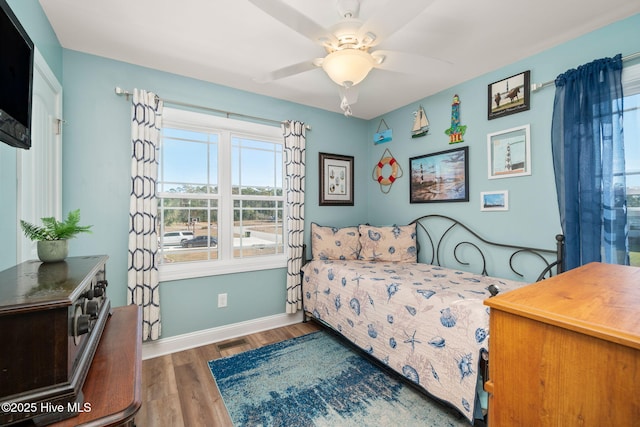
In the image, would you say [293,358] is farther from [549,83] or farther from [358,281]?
[549,83]

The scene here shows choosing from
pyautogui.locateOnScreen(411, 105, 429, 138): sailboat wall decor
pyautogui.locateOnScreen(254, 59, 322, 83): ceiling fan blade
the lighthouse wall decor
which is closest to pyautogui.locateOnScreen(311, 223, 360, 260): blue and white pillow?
pyautogui.locateOnScreen(411, 105, 429, 138): sailboat wall decor

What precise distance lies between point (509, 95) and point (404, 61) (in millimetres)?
1246

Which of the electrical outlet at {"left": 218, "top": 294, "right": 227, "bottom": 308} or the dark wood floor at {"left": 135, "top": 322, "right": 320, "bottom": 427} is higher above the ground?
the electrical outlet at {"left": 218, "top": 294, "right": 227, "bottom": 308}

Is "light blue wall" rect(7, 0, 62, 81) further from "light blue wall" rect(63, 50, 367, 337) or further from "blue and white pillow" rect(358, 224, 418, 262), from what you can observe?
"blue and white pillow" rect(358, 224, 418, 262)

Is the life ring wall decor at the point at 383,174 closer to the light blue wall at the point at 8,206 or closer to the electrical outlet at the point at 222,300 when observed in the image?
the electrical outlet at the point at 222,300

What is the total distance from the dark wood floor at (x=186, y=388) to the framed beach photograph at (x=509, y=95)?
2819mm

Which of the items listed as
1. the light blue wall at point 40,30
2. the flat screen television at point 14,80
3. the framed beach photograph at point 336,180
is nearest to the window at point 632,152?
the framed beach photograph at point 336,180

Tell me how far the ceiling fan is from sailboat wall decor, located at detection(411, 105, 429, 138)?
1.37 metres

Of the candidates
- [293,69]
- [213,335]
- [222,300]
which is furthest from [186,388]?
[293,69]

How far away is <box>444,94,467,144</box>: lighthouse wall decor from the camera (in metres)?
2.62

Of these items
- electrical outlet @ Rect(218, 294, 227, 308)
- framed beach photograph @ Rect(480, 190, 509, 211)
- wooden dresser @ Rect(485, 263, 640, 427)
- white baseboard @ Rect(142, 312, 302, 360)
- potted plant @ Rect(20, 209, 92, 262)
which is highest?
framed beach photograph @ Rect(480, 190, 509, 211)

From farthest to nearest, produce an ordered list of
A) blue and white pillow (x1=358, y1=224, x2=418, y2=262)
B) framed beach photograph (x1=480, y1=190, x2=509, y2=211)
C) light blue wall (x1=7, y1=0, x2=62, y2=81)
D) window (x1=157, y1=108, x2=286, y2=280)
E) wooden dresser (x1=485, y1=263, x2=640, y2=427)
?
blue and white pillow (x1=358, y1=224, x2=418, y2=262)
window (x1=157, y1=108, x2=286, y2=280)
framed beach photograph (x1=480, y1=190, x2=509, y2=211)
light blue wall (x1=7, y1=0, x2=62, y2=81)
wooden dresser (x1=485, y1=263, x2=640, y2=427)

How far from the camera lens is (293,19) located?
49.1 inches

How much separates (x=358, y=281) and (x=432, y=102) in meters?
2.03
